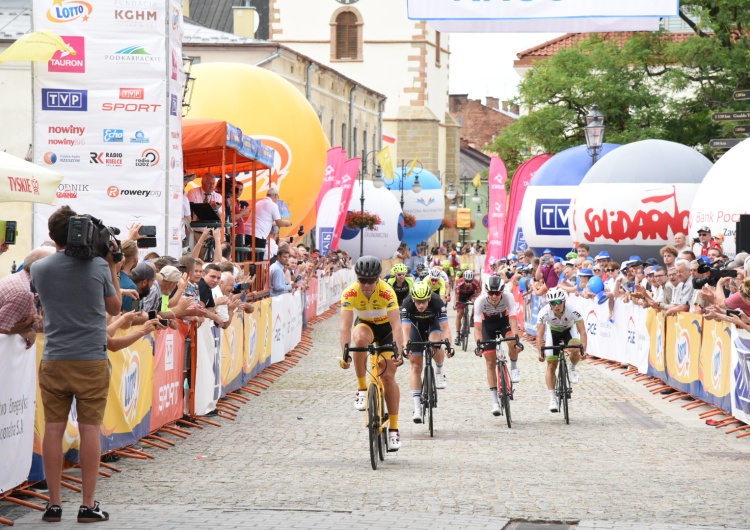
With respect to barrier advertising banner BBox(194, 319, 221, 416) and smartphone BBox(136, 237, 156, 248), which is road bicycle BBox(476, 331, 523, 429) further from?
smartphone BBox(136, 237, 156, 248)

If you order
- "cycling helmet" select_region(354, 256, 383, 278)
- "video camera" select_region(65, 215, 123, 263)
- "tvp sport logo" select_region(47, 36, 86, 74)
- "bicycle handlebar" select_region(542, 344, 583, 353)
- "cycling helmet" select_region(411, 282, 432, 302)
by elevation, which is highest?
"tvp sport logo" select_region(47, 36, 86, 74)

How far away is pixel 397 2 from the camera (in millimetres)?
80625

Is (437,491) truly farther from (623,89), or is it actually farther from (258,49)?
(258,49)

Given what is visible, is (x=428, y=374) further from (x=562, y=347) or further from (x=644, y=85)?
(x=644, y=85)

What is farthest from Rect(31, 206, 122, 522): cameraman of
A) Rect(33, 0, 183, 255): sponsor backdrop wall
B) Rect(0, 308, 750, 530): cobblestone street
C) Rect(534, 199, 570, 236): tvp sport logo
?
Rect(534, 199, 570, 236): tvp sport logo

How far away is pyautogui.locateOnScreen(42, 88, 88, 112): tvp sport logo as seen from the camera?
630 inches

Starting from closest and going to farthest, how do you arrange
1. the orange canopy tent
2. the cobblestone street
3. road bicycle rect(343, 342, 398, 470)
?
the cobblestone street < road bicycle rect(343, 342, 398, 470) < the orange canopy tent

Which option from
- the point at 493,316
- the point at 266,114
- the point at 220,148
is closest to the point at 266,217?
the point at 266,114

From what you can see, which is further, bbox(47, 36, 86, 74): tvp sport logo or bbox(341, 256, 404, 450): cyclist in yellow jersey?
bbox(47, 36, 86, 74): tvp sport logo

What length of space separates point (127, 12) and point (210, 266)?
311 cm

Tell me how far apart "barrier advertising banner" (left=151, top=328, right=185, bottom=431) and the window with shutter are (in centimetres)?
6930

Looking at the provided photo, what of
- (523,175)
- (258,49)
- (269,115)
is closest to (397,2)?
(258,49)

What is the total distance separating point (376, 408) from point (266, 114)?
49.2 feet

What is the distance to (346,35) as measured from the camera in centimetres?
8231
